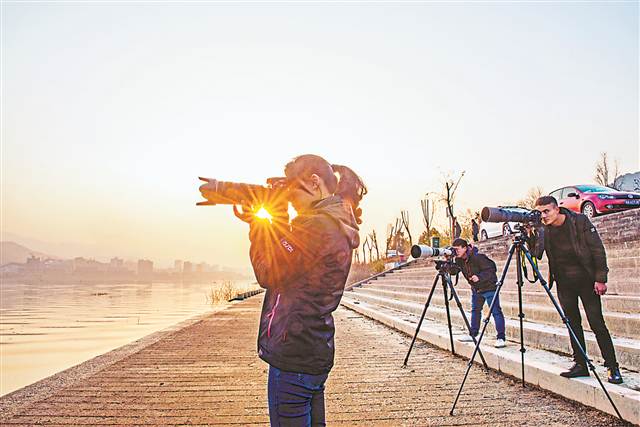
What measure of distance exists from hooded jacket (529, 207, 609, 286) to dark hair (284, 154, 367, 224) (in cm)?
292

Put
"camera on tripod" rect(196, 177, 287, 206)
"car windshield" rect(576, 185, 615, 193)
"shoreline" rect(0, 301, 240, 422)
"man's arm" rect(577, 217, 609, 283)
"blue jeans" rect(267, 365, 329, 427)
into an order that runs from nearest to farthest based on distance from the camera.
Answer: "blue jeans" rect(267, 365, 329, 427) → "camera on tripod" rect(196, 177, 287, 206) → "man's arm" rect(577, 217, 609, 283) → "shoreline" rect(0, 301, 240, 422) → "car windshield" rect(576, 185, 615, 193)

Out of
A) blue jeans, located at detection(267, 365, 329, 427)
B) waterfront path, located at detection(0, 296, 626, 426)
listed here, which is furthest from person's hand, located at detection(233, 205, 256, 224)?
waterfront path, located at detection(0, 296, 626, 426)

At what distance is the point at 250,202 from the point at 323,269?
1.31 feet

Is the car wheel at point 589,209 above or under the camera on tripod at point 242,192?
above

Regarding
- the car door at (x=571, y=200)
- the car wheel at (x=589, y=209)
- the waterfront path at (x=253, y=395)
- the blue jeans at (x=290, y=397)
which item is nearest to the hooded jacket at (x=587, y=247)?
the waterfront path at (x=253, y=395)

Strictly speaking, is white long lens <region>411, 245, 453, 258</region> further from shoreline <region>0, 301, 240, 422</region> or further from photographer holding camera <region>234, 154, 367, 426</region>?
shoreline <region>0, 301, 240, 422</region>

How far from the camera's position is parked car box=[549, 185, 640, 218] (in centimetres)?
1154

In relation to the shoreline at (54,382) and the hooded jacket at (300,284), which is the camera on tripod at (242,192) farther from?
the shoreline at (54,382)

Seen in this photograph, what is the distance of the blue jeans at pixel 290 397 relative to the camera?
69.0 inches

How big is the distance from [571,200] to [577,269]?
9040 mm

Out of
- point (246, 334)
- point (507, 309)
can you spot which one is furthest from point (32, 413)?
point (507, 309)

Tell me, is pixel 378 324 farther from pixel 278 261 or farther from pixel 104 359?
pixel 278 261

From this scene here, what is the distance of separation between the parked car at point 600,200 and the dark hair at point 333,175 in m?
10.7

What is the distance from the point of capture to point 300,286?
1.83 metres
